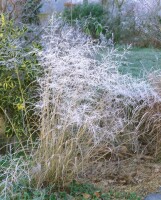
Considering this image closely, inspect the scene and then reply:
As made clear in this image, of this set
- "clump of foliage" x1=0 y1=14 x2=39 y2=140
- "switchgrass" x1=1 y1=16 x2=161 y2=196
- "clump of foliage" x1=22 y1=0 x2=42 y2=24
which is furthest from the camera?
"clump of foliage" x1=22 y1=0 x2=42 y2=24

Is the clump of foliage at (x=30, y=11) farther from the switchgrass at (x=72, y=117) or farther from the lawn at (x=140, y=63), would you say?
the switchgrass at (x=72, y=117)

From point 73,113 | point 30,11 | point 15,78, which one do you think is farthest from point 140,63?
point 73,113

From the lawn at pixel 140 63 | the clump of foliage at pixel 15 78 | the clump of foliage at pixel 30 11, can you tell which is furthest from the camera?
the lawn at pixel 140 63

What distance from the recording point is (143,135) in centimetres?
498

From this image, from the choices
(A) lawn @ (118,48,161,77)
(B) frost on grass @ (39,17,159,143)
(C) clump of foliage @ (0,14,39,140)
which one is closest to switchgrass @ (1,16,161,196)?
(B) frost on grass @ (39,17,159,143)

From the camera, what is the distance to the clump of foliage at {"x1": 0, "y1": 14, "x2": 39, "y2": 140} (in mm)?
4855

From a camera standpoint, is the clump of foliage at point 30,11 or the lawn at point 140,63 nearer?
the clump of foliage at point 30,11

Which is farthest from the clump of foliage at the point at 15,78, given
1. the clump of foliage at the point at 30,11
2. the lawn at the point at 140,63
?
the lawn at the point at 140,63

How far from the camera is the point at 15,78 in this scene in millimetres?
5070

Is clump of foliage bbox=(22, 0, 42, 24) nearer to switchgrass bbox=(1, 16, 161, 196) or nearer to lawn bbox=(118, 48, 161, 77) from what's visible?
lawn bbox=(118, 48, 161, 77)

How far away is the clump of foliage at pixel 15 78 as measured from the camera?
15.9ft

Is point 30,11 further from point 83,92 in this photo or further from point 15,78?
point 83,92

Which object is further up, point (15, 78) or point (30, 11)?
point (30, 11)

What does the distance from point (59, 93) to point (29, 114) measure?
1063 millimetres
